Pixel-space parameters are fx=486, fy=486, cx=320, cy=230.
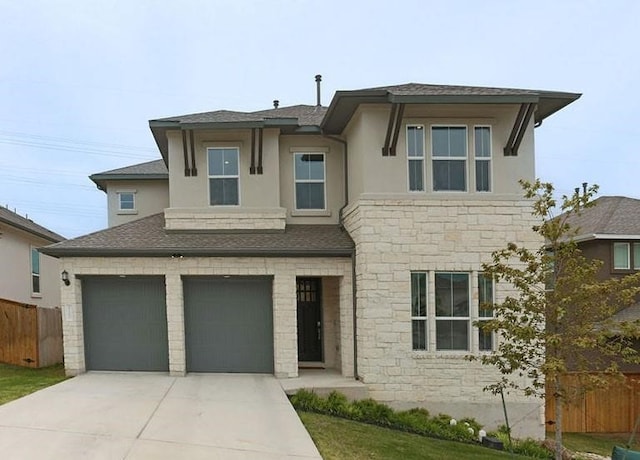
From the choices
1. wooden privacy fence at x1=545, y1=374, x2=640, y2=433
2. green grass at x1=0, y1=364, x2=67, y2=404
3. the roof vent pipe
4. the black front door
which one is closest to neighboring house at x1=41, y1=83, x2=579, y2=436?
the black front door

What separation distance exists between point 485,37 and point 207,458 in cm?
2453

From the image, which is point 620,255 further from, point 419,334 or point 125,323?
point 125,323

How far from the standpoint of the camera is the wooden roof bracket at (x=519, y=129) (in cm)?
1018

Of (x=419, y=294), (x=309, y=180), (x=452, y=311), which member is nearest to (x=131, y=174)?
(x=309, y=180)

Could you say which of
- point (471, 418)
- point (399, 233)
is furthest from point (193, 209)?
point (471, 418)

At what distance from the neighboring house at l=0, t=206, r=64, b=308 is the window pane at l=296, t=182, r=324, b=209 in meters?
8.04

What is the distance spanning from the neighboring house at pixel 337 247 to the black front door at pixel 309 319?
0.97 feet

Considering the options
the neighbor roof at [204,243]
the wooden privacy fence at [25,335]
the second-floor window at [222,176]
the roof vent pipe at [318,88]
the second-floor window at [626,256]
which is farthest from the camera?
the second-floor window at [626,256]

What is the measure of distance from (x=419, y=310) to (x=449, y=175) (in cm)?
303

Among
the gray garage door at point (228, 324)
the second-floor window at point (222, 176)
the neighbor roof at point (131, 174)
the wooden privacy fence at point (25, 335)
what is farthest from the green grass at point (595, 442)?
the neighbor roof at point (131, 174)

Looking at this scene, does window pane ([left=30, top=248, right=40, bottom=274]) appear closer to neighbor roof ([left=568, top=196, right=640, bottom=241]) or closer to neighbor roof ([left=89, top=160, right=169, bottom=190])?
neighbor roof ([left=89, top=160, right=169, bottom=190])

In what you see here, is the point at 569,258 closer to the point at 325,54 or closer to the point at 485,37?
the point at 485,37

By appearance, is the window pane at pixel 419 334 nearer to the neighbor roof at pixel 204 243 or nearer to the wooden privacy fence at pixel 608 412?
the neighbor roof at pixel 204 243

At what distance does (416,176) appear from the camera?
10648mm
